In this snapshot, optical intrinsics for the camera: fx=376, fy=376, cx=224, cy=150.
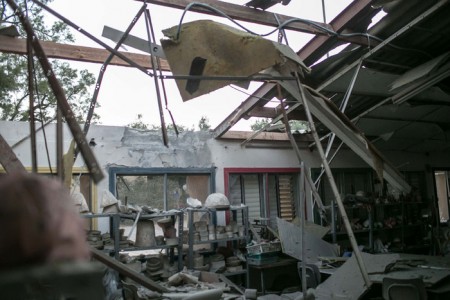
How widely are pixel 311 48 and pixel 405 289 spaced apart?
372 cm

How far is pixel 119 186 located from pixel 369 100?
215 inches

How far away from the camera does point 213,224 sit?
749 centimetres

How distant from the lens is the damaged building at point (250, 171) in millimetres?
1693

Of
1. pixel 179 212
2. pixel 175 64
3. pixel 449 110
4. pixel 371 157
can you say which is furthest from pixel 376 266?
pixel 449 110

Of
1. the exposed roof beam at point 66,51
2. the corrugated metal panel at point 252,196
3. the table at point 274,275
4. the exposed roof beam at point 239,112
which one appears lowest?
the table at point 274,275

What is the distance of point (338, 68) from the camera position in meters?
6.65

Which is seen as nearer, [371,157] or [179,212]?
[371,157]

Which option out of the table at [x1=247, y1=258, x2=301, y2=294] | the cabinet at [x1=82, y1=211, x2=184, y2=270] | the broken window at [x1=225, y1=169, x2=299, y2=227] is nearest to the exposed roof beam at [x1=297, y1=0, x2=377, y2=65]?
the broken window at [x1=225, y1=169, x2=299, y2=227]

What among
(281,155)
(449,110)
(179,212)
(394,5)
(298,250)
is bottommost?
(298,250)

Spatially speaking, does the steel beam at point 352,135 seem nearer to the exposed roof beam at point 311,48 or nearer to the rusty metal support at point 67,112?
the exposed roof beam at point 311,48

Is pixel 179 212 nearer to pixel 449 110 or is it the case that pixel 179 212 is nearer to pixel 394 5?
pixel 394 5

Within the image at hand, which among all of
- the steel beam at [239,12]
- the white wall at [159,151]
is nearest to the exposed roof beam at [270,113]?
the white wall at [159,151]

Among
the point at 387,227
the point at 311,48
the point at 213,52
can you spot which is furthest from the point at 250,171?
the point at 213,52

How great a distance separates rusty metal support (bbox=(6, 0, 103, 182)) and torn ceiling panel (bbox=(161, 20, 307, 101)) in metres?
1.14
